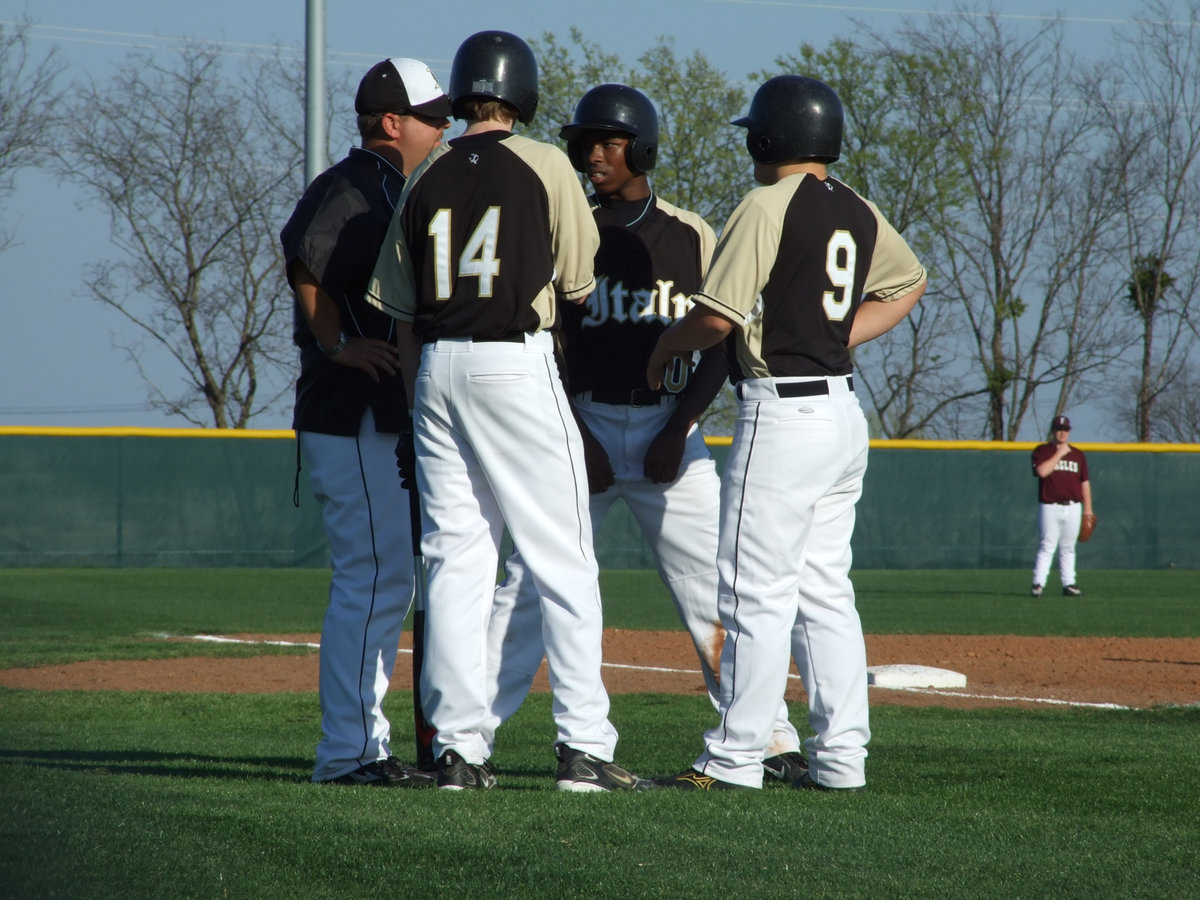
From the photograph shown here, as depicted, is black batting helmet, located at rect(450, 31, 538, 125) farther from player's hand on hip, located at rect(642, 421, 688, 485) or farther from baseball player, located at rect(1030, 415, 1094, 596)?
baseball player, located at rect(1030, 415, 1094, 596)

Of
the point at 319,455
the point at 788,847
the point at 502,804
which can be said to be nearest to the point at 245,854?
the point at 502,804

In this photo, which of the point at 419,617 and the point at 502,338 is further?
the point at 419,617

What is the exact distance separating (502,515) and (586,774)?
0.76 m

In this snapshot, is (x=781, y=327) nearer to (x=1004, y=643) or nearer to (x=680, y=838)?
(x=680, y=838)

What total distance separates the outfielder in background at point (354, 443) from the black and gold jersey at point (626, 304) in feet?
2.13

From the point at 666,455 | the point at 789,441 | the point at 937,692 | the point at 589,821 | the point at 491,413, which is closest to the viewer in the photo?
the point at 589,821

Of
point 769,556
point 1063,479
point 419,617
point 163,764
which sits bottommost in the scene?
point 163,764

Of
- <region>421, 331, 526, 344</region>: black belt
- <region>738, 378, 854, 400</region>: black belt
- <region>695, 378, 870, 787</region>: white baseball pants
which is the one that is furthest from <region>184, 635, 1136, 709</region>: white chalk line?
<region>421, 331, 526, 344</region>: black belt

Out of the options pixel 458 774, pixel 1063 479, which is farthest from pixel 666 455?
pixel 1063 479

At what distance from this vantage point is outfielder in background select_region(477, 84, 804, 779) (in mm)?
4285

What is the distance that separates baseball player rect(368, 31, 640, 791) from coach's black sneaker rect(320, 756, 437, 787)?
26 centimetres

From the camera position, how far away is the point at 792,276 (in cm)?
382

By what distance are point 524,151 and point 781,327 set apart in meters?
0.89

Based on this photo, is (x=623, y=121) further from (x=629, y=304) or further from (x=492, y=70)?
(x=492, y=70)
